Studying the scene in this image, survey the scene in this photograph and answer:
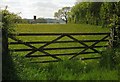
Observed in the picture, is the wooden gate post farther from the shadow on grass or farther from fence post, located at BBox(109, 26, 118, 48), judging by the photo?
the shadow on grass

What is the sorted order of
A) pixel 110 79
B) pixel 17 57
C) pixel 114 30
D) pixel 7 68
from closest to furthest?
pixel 7 68, pixel 110 79, pixel 17 57, pixel 114 30

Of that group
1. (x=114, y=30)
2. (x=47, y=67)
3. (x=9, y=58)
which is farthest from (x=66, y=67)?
(x=114, y=30)

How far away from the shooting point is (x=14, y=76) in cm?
811

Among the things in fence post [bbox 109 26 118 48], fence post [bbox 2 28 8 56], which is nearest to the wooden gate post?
fence post [bbox 109 26 118 48]

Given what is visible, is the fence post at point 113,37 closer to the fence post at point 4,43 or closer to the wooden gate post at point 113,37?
the wooden gate post at point 113,37

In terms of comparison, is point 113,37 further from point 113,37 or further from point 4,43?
point 4,43

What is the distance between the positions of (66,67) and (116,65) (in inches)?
67.2

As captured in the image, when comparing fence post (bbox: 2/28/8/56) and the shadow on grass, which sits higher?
fence post (bbox: 2/28/8/56)

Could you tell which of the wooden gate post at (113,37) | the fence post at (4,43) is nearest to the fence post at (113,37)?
the wooden gate post at (113,37)

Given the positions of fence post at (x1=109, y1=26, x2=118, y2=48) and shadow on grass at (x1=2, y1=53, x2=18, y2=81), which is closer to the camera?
shadow on grass at (x1=2, y1=53, x2=18, y2=81)

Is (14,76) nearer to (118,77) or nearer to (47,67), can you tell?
(47,67)

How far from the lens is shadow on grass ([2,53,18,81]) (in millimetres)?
7977

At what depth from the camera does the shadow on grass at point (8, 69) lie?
7.98m

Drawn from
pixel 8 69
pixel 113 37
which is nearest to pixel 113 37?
pixel 113 37
